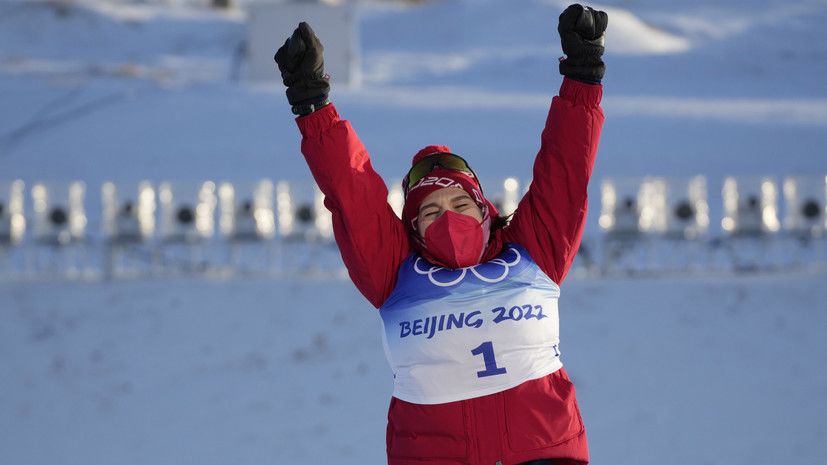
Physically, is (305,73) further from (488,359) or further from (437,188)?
(488,359)

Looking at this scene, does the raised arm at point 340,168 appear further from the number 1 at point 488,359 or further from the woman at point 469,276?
the number 1 at point 488,359

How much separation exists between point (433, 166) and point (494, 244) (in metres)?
0.27

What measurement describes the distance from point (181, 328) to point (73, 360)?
83 centimetres

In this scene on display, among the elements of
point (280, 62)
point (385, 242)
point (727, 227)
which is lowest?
point (727, 227)

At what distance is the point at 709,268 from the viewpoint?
10.0 m

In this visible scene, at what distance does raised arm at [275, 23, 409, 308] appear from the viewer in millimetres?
2902

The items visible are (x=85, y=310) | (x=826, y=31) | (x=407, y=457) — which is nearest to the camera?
(x=407, y=457)

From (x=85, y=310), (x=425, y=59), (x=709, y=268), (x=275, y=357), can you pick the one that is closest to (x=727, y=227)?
(x=709, y=268)

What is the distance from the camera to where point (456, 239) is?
2.92m

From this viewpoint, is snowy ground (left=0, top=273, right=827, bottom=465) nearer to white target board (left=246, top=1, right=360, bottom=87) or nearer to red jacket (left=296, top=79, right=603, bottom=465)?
red jacket (left=296, top=79, right=603, bottom=465)

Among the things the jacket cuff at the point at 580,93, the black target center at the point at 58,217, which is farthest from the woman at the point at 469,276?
the black target center at the point at 58,217

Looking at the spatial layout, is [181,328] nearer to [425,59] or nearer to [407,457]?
[407,457]

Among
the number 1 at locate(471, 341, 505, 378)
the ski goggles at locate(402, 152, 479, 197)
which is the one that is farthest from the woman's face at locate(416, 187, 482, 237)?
the number 1 at locate(471, 341, 505, 378)

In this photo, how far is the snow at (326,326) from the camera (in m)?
7.27
